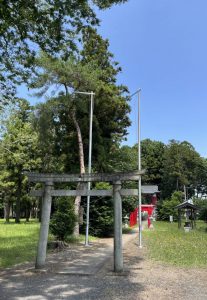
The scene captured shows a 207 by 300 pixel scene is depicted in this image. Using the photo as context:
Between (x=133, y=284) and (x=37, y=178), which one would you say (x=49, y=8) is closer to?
(x=37, y=178)

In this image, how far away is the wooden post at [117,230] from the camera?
11.1 meters

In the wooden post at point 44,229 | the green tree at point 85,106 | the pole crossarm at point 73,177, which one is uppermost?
the green tree at point 85,106

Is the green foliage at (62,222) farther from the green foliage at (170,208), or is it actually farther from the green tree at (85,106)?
the green foliage at (170,208)

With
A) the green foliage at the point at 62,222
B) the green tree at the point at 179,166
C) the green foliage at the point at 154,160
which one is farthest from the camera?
the green foliage at the point at 154,160

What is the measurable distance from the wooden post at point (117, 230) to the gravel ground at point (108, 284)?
0.28m

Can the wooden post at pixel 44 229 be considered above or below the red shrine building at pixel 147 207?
below

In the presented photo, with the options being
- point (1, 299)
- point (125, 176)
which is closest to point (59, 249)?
point (125, 176)

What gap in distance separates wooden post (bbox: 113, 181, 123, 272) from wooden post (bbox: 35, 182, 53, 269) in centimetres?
200

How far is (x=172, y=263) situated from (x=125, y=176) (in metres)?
3.70

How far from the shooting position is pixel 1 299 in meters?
7.68

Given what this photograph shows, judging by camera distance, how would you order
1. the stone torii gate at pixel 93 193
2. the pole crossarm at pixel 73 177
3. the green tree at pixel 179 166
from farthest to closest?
1. the green tree at pixel 179 166
2. the pole crossarm at pixel 73 177
3. the stone torii gate at pixel 93 193

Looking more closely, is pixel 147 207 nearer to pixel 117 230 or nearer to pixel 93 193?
pixel 93 193

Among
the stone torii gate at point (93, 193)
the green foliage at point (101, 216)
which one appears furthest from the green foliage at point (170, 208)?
the stone torii gate at point (93, 193)

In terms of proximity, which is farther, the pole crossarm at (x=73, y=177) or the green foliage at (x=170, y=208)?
the green foliage at (x=170, y=208)
